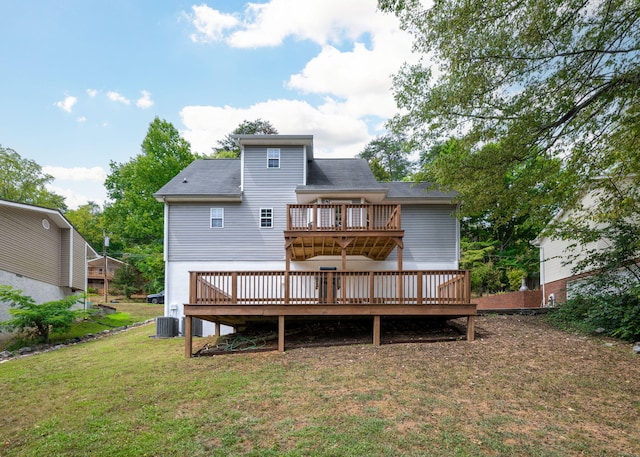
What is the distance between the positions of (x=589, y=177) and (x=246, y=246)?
10.5 meters

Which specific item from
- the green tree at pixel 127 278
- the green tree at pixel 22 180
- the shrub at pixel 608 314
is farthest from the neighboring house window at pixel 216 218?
the green tree at pixel 22 180

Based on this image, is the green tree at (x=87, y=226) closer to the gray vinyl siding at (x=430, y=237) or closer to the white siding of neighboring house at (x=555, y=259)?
the gray vinyl siding at (x=430, y=237)

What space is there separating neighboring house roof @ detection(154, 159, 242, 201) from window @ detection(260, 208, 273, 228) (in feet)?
3.32

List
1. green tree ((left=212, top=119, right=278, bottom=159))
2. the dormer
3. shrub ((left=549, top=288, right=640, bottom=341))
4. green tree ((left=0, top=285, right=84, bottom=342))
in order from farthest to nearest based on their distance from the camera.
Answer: green tree ((left=212, top=119, right=278, bottom=159)) < the dormer < green tree ((left=0, top=285, right=84, bottom=342)) < shrub ((left=549, top=288, right=640, bottom=341))

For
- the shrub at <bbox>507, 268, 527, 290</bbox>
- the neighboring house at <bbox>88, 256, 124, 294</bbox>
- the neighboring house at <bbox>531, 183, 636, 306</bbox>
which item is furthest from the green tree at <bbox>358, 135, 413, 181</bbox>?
the neighboring house at <bbox>88, 256, 124, 294</bbox>

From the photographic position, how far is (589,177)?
827 cm

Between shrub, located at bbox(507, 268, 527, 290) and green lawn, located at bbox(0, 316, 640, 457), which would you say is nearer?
green lawn, located at bbox(0, 316, 640, 457)

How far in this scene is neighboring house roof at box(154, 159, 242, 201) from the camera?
1321 centimetres

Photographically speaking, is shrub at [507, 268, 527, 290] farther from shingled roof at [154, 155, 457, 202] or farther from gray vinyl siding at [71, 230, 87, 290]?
gray vinyl siding at [71, 230, 87, 290]

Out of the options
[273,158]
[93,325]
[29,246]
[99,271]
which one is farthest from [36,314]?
[99,271]

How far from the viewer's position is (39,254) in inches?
606

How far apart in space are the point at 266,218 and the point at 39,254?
405 inches

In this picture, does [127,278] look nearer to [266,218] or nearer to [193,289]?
[266,218]

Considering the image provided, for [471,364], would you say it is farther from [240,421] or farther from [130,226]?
[130,226]
